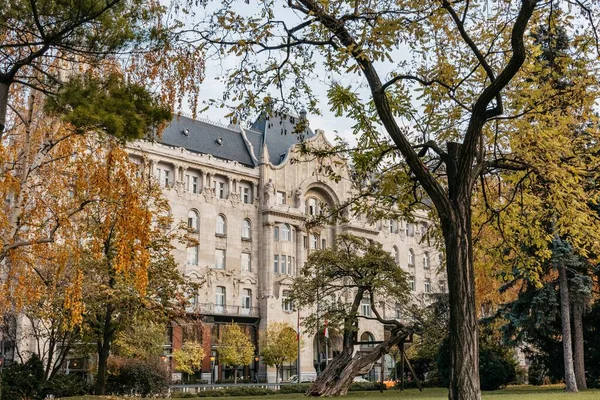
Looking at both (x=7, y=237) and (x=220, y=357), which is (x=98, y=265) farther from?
(x=220, y=357)

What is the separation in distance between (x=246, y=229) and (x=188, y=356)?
55.6 feet

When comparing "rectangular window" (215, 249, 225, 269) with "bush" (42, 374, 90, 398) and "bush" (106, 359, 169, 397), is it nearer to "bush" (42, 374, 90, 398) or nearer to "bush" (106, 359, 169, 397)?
"bush" (106, 359, 169, 397)

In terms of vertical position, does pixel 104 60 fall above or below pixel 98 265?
above

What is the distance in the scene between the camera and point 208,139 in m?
64.2

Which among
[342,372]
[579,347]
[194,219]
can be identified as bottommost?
[342,372]

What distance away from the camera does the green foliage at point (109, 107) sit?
1224 centimetres

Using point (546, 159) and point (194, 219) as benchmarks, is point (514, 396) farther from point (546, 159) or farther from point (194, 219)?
point (194, 219)

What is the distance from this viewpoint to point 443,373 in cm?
3186

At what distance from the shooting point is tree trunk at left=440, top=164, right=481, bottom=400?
955cm

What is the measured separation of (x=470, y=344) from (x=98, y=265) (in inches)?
731

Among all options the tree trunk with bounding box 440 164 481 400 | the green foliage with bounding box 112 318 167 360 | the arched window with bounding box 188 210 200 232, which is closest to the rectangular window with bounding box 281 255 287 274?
the arched window with bounding box 188 210 200 232

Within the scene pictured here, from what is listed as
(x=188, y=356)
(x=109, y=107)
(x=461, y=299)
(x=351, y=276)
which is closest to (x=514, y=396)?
(x=351, y=276)

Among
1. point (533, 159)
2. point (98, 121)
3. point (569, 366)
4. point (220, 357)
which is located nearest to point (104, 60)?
point (98, 121)

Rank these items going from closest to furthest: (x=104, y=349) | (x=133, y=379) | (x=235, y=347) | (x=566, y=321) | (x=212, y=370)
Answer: (x=104, y=349)
(x=566, y=321)
(x=133, y=379)
(x=235, y=347)
(x=212, y=370)
